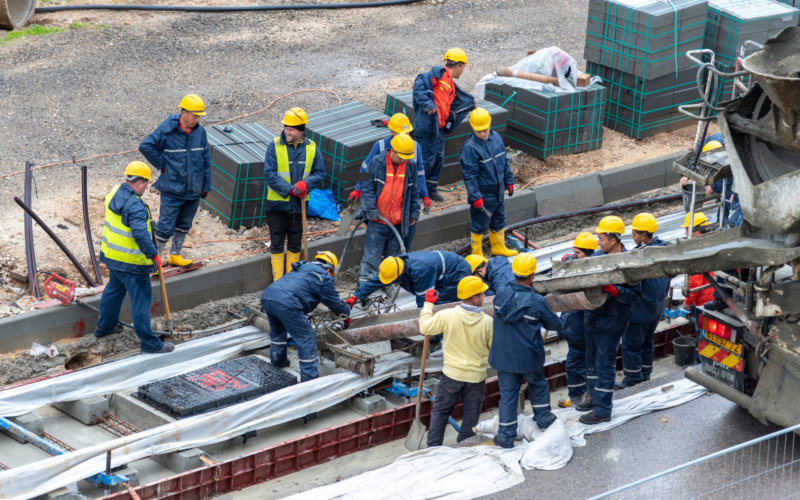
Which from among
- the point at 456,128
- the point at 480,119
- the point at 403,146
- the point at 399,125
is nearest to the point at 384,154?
the point at 403,146

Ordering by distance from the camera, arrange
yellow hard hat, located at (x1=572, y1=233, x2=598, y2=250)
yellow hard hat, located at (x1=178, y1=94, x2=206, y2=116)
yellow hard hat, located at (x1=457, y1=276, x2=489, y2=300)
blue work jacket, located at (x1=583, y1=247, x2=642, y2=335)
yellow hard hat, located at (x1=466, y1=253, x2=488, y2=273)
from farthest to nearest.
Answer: yellow hard hat, located at (x1=178, y1=94, x2=206, y2=116)
yellow hard hat, located at (x1=466, y1=253, x2=488, y2=273)
yellow hard hat, located at (x1=572, y1=233, x2=598, y2=250)
blue work jacket, located at (x1=583, y1=247, x2=642, y2=335)
yellow hard hat, located at (x1=457, y1=276, x2=489, y2=300)

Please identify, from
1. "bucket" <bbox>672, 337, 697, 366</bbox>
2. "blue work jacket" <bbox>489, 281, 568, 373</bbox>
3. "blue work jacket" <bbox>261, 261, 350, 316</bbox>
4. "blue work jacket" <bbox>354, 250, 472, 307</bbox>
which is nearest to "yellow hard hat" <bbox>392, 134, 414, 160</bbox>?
"blue work jacket" <bbox>354, 250, 472, 307</bbox>

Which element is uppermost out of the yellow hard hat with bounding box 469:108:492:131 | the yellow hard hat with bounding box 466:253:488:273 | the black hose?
the yellow hard hat with bounding box 469:108:492:131

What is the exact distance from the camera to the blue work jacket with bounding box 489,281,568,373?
7199 mm

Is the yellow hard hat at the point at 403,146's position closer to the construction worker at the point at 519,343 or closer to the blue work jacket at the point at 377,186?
the blue work jacket at the point at 377,186

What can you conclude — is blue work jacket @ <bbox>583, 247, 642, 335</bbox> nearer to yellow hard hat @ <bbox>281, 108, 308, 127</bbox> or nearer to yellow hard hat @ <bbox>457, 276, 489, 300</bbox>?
yellow hard hat @ <bbox>457, 276, 489, 300</bbox>

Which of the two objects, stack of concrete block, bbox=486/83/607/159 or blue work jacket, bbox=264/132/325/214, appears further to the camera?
stack of concrete block, bbox=486/83/607/159

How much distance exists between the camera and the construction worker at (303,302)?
854 centimetres

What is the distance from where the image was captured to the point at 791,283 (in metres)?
6.41

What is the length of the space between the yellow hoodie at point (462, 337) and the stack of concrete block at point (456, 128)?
5.28 m

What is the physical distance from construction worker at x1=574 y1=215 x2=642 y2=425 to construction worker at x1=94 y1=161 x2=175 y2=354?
Result: 159 inches

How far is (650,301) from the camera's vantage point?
8.34 meters

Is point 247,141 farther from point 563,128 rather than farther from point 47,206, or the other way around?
point 563,128

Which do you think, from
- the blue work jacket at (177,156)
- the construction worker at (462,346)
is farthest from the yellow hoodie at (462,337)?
the blue work jacket at (177,156)
